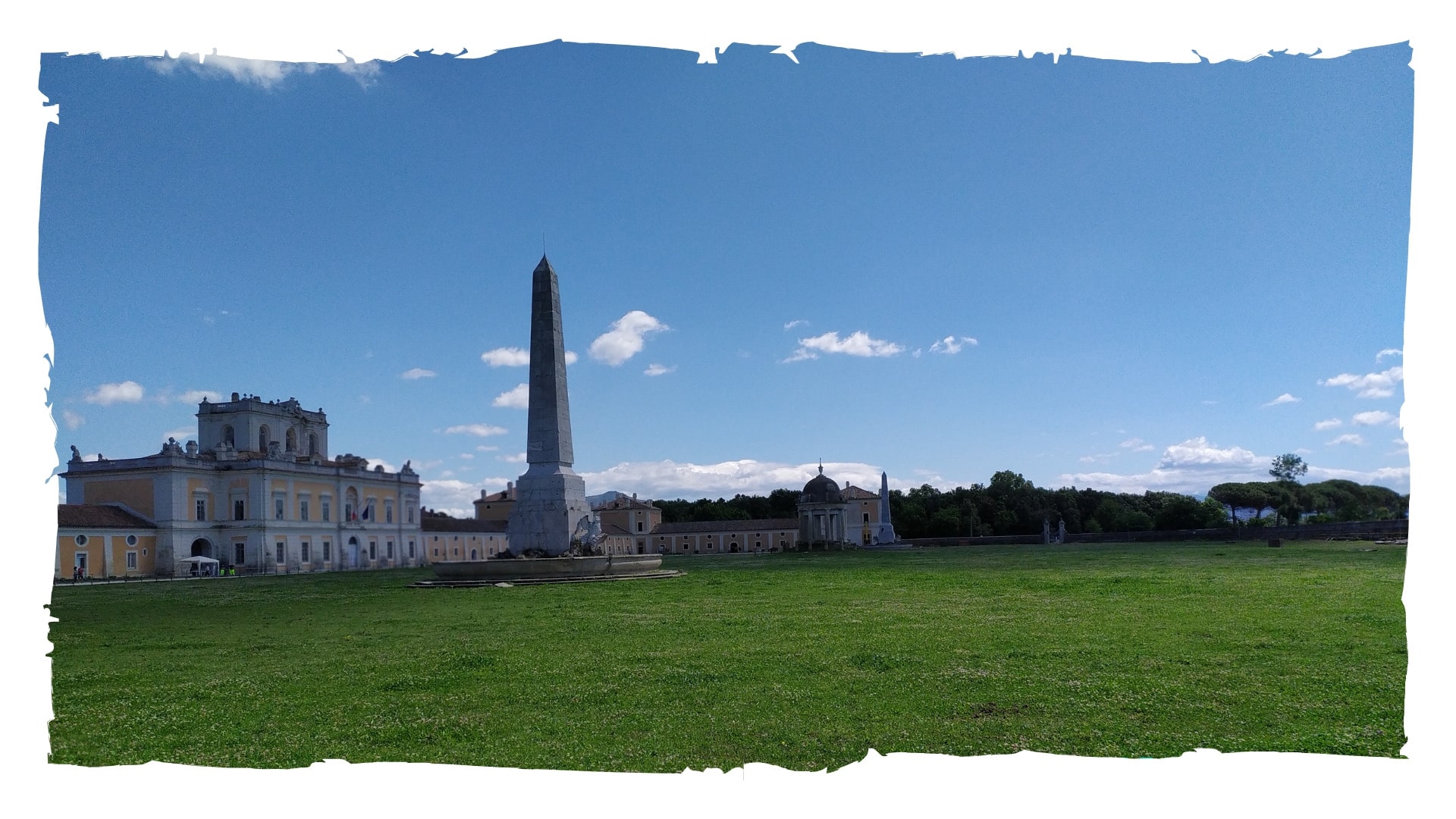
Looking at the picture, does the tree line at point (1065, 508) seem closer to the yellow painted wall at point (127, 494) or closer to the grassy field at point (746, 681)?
the grassy field at point (746, 681)

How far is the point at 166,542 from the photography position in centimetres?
4862

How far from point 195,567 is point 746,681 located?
50842 mm

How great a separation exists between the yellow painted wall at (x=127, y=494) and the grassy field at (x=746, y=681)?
132ft

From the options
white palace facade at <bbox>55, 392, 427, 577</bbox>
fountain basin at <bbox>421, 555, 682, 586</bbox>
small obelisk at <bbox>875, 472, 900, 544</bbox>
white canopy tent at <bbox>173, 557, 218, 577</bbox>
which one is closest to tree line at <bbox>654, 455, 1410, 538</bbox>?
small obelisk at <bbox>875, 472, 900, 544</bbox>

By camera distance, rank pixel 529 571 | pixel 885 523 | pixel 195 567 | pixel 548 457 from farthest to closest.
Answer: pixel 885 523 → pixel 195 567 → pixel 548 457 → pixel 529 571

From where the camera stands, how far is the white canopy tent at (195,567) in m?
48.4

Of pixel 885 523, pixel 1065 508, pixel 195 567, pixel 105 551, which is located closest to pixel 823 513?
pixel 885 523

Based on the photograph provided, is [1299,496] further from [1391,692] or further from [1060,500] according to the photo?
[1391,692]

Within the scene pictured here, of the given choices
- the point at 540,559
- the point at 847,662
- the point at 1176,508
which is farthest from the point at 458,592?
the point at 1176,508

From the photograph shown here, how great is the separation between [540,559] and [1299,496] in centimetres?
4148

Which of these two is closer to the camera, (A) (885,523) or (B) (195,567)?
(B) (195,567)

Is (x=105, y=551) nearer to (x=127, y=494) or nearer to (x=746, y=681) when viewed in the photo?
(x=127, y=494)

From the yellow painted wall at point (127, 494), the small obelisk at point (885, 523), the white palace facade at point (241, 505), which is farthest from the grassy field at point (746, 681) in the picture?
the small obelisk at point (885, 523)

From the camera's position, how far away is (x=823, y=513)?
70625 mm
